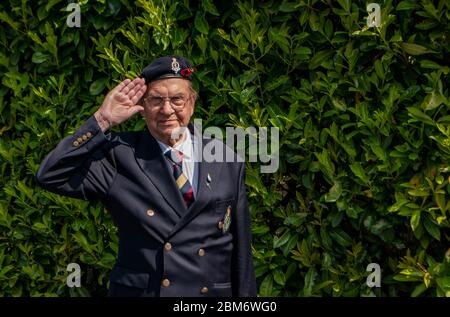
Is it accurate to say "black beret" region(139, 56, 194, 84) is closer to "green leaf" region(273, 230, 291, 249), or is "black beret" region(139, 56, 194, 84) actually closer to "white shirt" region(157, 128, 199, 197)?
"white shirt" region(157, 128, 199, 197)

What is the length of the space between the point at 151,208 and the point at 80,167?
39 centimetres

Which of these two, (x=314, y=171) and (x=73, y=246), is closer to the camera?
(x=314, y=171)

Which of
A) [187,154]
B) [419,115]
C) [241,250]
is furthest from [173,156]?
[419,115]

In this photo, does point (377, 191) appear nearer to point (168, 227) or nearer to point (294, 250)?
point (294, 250)

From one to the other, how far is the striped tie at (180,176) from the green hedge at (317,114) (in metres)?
1.11

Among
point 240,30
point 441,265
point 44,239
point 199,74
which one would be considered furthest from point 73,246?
point 441,265

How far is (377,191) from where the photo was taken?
4.81m

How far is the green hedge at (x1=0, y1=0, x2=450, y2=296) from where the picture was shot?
4785 mm

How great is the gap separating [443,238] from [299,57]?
1411 millimetres

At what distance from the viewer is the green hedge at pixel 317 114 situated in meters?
4.79

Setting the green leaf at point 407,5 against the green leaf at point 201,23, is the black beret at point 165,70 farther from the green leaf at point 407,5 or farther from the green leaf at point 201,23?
the green leaf at point 407,5

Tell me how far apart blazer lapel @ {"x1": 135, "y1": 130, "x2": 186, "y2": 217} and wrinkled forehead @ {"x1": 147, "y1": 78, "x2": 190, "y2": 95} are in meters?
0.25

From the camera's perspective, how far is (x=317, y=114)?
4973 millimetres

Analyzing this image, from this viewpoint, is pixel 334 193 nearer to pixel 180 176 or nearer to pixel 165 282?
pixel 180 176
